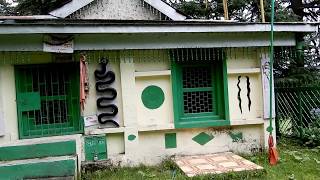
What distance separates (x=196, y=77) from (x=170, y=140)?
1478mm

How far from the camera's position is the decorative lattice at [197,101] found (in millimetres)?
7703

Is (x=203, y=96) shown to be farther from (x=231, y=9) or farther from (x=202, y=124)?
(x=231, y=9)

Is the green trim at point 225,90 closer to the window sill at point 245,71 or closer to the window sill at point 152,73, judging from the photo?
the window sill at point 245,71

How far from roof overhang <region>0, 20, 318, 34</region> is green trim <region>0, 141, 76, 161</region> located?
196 cm

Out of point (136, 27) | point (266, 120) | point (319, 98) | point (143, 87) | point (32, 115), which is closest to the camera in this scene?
point (136, 27)

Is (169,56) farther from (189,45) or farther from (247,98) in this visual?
(247,98)

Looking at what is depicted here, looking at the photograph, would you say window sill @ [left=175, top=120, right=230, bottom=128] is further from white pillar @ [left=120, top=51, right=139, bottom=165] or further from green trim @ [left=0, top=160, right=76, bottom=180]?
green trim @ [left=0, top=160, right=76, bottom=180]

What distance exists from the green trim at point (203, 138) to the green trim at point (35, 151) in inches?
106

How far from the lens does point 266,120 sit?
307 inches

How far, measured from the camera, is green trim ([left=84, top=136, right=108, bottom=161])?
6.96 meters

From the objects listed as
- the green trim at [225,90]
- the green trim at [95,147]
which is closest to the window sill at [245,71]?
the green trim at [225,90]

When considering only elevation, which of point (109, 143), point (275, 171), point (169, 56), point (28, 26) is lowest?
point (275, 171)

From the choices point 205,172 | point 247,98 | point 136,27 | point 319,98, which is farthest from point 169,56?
point 319,98

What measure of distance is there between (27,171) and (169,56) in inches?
137
